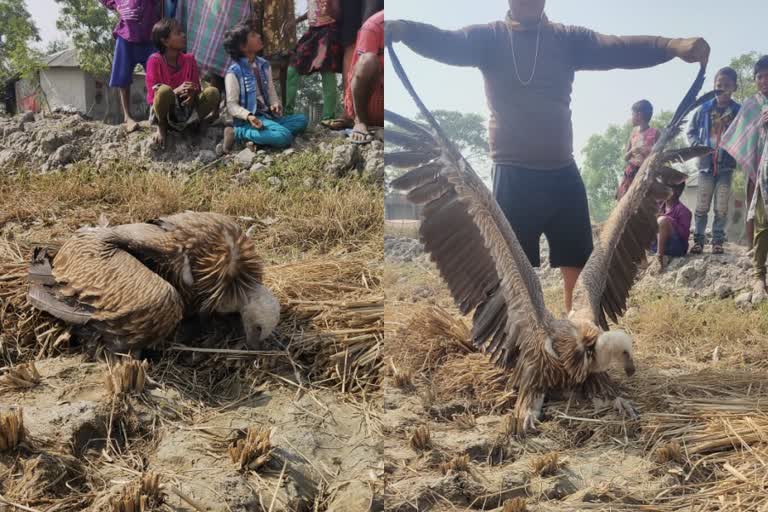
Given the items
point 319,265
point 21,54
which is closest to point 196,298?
point 319,265

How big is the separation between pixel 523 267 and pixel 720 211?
2.20 feet

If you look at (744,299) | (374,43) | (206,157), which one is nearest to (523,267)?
(744,299)

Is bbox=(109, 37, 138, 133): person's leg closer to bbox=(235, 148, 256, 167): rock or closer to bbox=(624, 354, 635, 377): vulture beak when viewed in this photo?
bbox=(235, 148, 256, 167): rock

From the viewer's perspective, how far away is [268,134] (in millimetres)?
4344

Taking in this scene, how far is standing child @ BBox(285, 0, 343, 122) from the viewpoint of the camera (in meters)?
3.76

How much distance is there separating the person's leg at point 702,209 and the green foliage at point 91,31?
4.26 metres

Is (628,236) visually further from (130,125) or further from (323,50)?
(130,125)

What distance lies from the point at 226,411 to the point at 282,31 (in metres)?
2.67

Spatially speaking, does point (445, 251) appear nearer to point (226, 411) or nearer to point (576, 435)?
point (576, 435)

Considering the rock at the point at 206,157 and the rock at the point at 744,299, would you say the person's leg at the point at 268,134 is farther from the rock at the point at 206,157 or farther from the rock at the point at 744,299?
the rock at the point at 744,299

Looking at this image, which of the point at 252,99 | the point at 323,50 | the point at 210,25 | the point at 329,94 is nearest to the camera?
the point at 323,50

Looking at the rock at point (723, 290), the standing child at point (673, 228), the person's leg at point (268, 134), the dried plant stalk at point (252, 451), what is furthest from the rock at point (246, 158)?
the rock at point (723, 290)

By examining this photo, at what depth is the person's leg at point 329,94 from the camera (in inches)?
158

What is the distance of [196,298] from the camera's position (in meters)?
2.70
